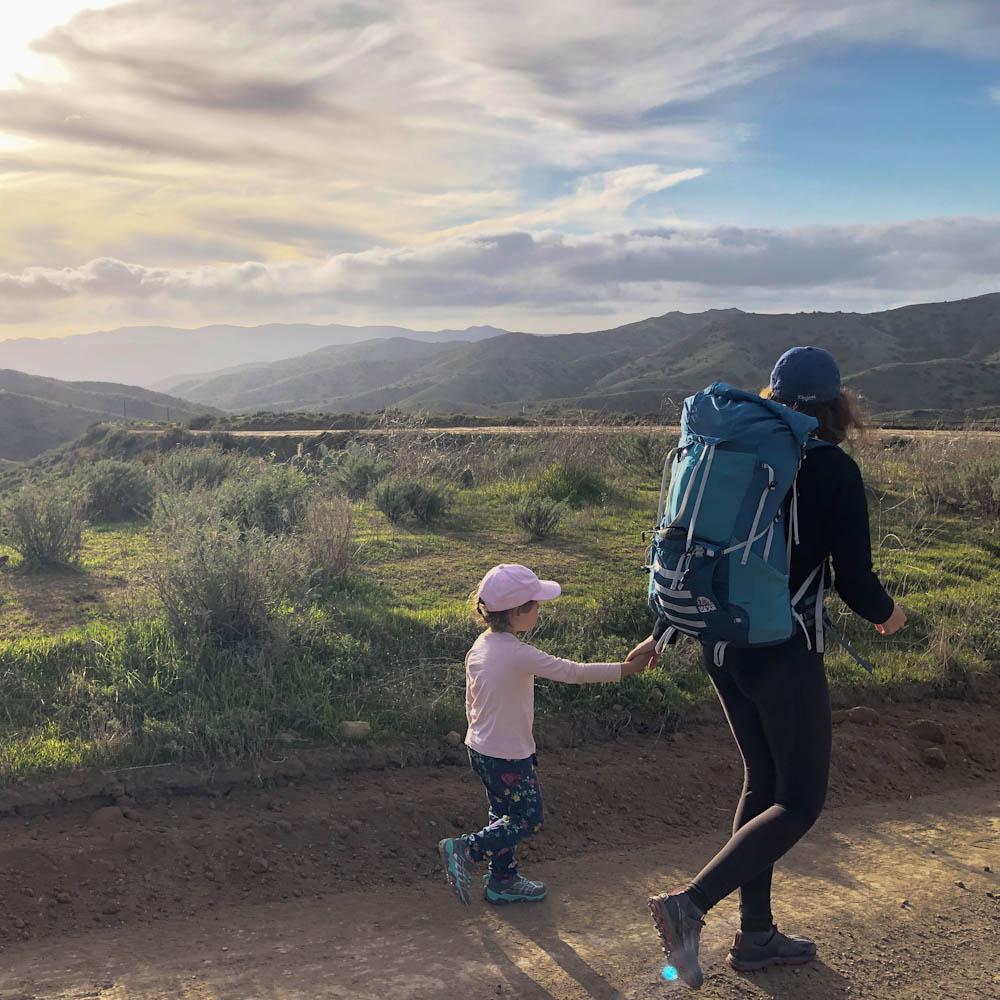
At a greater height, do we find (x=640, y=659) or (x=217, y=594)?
(x=640, y=659)

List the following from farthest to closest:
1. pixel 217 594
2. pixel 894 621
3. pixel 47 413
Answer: pixel 47 413 → pixel 217 594 → pixel 894 621

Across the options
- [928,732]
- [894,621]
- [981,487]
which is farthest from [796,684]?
[981,487]

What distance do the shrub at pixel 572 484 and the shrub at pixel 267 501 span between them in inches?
114

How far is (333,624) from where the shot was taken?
6.14m

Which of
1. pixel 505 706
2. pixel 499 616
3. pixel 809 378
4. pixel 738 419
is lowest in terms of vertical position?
pixel 505 706

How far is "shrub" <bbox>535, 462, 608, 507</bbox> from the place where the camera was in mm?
11156

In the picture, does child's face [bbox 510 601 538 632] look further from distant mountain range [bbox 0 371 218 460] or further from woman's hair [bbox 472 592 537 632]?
distant mountain range [bbox 0 371 218 460]

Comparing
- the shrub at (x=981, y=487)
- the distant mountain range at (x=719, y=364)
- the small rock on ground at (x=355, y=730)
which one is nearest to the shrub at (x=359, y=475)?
the shrub at (x=981, y=487)

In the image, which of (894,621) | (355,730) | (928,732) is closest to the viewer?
(894,621)

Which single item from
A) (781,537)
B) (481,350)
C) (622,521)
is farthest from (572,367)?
(781,537)

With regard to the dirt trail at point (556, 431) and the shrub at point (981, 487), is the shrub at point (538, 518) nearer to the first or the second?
the dirt trail at point (556, 431)

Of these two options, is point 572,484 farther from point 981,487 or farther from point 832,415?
point 832,415

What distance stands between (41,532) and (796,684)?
7.68m

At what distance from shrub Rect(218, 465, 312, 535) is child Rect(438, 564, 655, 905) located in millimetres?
5726
